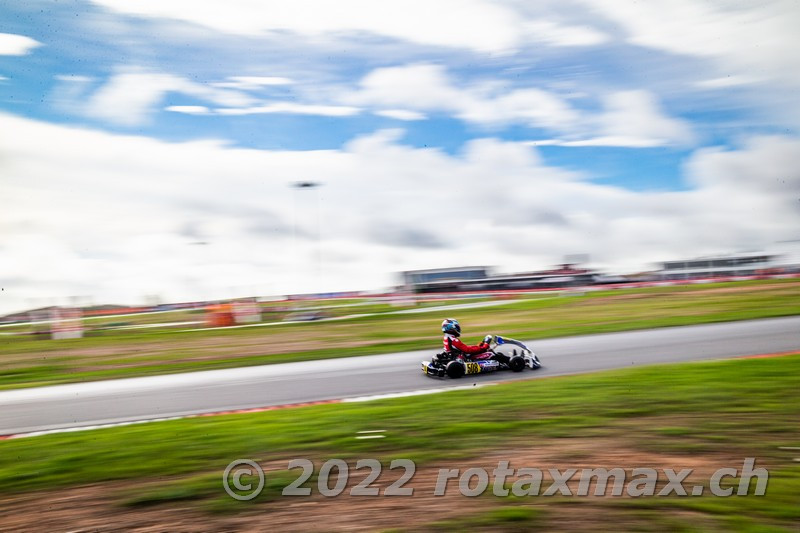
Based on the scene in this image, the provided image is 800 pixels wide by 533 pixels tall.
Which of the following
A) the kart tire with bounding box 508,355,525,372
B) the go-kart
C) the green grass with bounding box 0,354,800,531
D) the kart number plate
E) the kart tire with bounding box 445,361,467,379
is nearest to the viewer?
the green grass with bounding box 0,354,800,531

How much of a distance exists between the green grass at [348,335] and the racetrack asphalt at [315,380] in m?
1.88

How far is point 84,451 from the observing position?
7215mm

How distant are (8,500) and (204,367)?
1024 centimetres

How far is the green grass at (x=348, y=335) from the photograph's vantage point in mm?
16703

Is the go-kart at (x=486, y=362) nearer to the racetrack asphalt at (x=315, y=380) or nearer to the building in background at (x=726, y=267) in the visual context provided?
the racetrack asphalt at (x=315, y=380)

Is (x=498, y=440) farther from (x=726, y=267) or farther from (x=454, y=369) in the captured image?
(x=726, y=267)

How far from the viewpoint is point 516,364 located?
11406mm

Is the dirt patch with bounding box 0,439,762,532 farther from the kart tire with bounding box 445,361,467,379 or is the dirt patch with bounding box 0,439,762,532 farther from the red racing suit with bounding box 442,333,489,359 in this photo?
the red racing suit with bounding box 442,333,489,359

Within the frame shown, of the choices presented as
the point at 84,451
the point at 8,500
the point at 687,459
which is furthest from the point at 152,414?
the point at 687,459

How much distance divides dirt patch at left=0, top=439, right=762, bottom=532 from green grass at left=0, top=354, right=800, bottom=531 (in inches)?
2.4

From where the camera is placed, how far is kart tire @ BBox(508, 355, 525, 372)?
11.4 metres

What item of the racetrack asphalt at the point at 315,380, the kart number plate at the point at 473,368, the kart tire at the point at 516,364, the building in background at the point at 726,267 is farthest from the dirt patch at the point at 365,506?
the building in background at the point at 726,267

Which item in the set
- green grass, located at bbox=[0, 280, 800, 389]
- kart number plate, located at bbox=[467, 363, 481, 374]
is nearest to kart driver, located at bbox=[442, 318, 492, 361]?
kart number plate, located at bbox=[467, 363, 481, 374]

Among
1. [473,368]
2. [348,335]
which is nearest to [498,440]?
[473,368]
